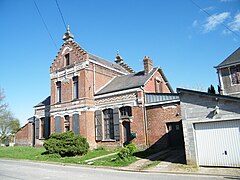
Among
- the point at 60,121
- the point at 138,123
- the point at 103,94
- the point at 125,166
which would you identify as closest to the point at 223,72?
the point at 138,123

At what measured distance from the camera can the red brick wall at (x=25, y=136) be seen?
30.3m

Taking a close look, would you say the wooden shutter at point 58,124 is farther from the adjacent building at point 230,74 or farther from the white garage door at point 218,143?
the adjacent building at point 230,74

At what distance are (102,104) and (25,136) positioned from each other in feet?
50.6

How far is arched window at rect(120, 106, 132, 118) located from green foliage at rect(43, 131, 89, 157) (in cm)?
443

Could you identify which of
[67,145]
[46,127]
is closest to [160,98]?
[67,145]

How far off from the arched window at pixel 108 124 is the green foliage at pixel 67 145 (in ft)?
11.5

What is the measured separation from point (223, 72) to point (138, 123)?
11429 mm

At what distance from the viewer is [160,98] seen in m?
18.7

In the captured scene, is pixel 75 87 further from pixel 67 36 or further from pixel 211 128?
pixel 211 128

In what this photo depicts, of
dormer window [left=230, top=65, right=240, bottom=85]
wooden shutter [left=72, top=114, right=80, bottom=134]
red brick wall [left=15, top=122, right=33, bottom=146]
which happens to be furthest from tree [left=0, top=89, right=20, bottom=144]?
dormer window [left=230, top=65, right=240, bottom=85]

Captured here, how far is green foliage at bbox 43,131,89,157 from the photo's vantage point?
17375mm

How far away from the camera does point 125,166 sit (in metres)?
12.7

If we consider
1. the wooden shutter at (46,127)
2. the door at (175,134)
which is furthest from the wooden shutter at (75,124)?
the door at (175,134)

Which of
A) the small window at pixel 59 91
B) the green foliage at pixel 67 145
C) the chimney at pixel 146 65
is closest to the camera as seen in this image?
the green foliage at pixel 67 145
